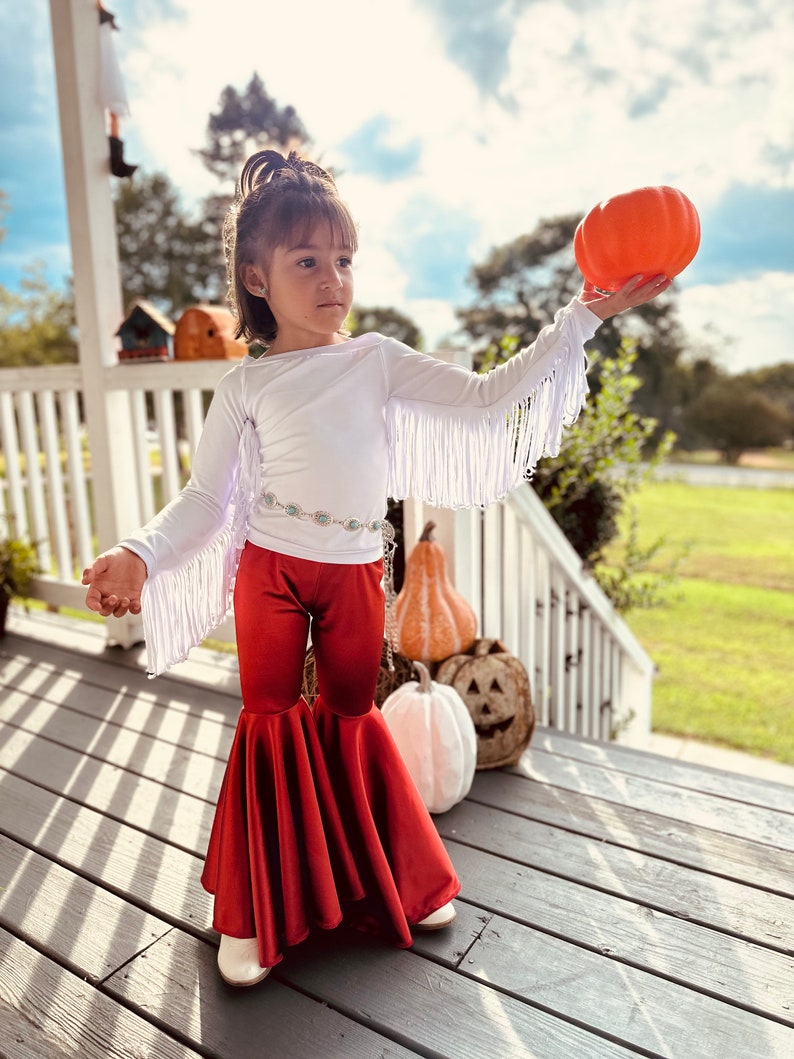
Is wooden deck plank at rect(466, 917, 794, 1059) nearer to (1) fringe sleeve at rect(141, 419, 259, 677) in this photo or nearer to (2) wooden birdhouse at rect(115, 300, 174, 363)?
(1) fringe sleeve at rect(141, 419, 259, 677)

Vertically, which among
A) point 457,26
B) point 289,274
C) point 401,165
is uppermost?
point 457,26

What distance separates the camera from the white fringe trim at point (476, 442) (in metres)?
1.21

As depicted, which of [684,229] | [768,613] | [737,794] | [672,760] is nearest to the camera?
[684,229]

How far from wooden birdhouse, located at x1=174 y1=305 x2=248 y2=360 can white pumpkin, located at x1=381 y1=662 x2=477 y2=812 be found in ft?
4.47

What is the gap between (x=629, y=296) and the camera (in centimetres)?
111

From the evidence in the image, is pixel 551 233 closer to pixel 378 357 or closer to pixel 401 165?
pixel 401 165

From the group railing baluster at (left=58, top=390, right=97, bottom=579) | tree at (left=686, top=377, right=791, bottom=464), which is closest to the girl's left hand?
railing baluster at (left=58, top=390, right=97, bottom=579)

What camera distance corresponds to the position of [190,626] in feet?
4.28

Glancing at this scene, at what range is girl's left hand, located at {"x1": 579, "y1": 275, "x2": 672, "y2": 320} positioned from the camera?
1107 mm

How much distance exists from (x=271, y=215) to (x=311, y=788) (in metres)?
0.93

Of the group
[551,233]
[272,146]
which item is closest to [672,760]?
[272,146]

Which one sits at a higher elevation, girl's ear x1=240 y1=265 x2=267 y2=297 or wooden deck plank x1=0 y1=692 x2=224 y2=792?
girl's ear x1=240 y1=265 x2=267 y2=297

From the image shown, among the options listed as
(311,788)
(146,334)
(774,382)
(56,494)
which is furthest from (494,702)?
(774,382)

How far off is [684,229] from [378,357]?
1.64ft
